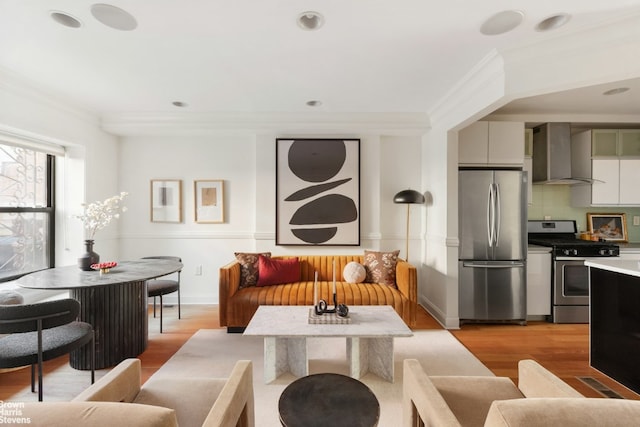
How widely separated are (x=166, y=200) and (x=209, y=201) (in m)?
0.60

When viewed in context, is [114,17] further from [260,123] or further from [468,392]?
[468,392]

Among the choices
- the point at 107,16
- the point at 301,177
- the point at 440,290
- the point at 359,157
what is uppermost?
the point at 107,16

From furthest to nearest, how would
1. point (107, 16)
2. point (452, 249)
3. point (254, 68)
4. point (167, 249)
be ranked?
point (167, 249), point (452, 249), point (254, 68), point (107, 16)

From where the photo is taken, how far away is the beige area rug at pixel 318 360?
211 centimetres

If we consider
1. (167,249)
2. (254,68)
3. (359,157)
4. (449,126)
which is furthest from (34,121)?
(449,126)

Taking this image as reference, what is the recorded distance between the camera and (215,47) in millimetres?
2289

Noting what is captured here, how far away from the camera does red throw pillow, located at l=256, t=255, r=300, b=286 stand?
3492mm

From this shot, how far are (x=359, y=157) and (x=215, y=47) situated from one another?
229 centimetres

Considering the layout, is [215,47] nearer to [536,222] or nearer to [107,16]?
[107,16]

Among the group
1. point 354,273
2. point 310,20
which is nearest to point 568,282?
point 354,273

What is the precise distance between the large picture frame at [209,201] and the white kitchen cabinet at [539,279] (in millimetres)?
3977

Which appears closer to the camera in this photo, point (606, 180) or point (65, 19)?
point (65, 19)

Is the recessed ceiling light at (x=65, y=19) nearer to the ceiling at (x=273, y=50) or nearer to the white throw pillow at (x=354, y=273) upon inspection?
the ceiling at (x=273, y=50)

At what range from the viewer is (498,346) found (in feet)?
9.80
